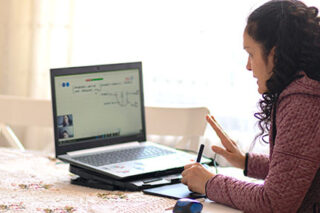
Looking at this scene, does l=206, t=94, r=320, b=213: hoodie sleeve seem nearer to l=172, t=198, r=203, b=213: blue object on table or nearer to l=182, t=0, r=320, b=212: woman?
l=182, t=0, r=320, b=212: woman

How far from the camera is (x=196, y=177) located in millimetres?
1218

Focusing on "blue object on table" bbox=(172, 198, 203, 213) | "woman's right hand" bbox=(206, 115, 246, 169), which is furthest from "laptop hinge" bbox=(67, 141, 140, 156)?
"blue object on table" bbox=(172, 198, 203, 213)

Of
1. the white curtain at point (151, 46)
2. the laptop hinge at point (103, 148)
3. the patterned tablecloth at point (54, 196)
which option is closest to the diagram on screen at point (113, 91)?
the laptop hinge at point (103, 148)

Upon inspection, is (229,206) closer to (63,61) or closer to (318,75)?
(318,75)

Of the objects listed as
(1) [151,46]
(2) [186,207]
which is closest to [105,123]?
(2) [186,207]

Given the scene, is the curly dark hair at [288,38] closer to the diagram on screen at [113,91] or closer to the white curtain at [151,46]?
the diagram on screen at [113,91]

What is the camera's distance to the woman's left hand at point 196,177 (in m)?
1.20

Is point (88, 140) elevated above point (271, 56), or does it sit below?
below

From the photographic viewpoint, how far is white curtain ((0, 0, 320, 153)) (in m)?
2.51

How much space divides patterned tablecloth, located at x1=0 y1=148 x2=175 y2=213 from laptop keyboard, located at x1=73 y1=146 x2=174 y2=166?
77 millimetres

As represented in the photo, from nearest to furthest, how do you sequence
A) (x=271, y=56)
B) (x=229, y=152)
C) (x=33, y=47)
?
(x=271, y=56)
(x=229, y=152)
(x=33, y=47)

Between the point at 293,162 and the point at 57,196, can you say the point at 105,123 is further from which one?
the point at 293,162

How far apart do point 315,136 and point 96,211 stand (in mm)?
486

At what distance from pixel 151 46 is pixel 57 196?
151 centimetres
